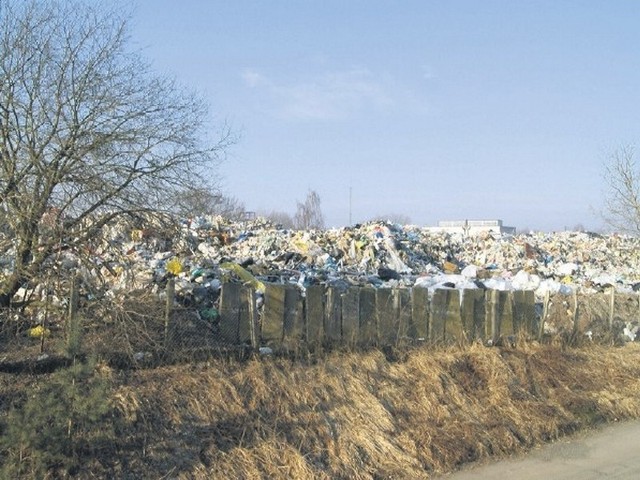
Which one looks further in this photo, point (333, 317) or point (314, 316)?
point (333, 317)

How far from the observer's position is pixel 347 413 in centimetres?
788

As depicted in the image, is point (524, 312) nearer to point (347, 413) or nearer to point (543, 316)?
point (543, 316)

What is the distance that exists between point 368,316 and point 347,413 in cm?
240

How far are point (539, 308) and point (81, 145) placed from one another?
30.9ft

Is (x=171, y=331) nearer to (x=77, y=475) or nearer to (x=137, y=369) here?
(x=137, y=369)

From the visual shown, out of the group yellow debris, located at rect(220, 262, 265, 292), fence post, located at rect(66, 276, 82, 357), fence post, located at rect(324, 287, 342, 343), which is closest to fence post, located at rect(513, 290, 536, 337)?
fence post, located at rect(324, 287, 342, 343)

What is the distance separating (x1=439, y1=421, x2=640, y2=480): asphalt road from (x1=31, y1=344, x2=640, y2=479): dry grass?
238mm

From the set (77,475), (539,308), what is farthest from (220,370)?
(539,308)

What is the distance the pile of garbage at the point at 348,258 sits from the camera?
9.49m

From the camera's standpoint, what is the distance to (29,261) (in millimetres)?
8109

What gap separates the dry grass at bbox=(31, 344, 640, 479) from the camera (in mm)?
6641

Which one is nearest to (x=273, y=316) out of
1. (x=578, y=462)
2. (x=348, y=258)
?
(x=578, y=462)

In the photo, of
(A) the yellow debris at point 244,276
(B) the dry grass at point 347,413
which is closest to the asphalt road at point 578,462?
(B) the dry grass at point 347,413

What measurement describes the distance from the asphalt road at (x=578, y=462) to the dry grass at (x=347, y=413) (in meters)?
0.24
